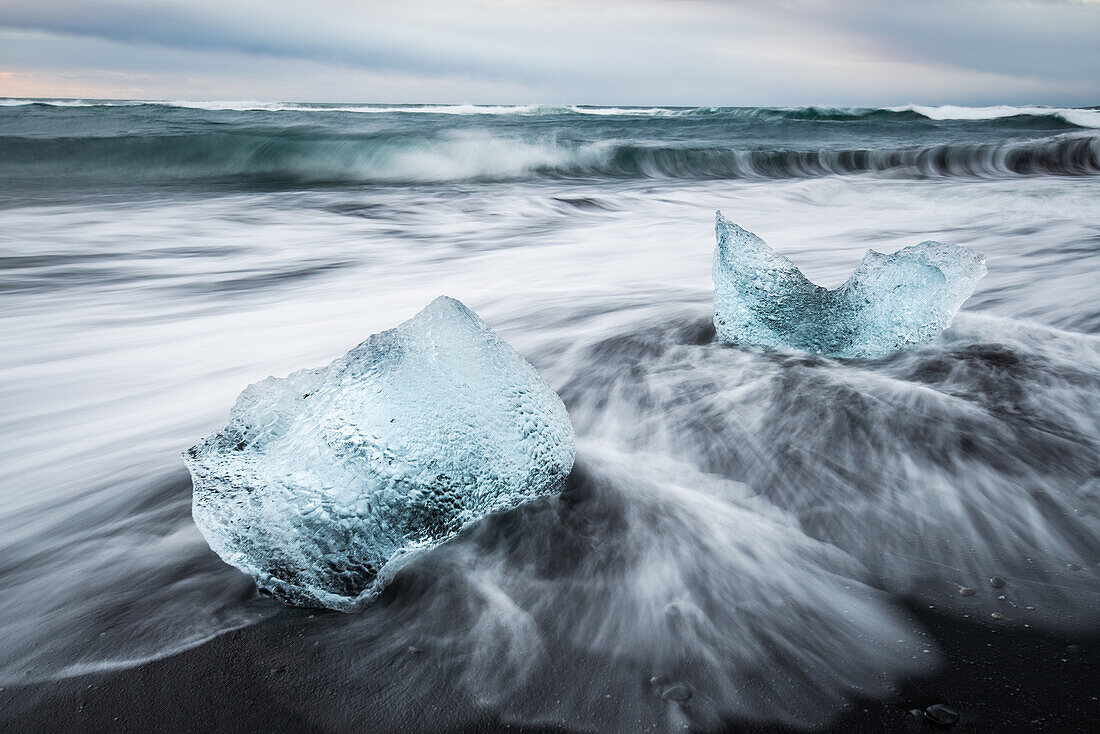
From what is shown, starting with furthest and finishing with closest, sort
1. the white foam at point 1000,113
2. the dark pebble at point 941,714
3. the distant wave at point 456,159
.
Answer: the white foam at point 1000,113 → the distant wave at point 456,159 → the dark pebble at point 941,714

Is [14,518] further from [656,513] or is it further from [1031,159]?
[1031,159]

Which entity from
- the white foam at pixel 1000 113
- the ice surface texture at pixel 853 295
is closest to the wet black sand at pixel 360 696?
the ice surface texture at pixel 853 295

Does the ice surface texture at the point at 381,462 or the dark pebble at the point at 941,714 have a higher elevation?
the ice surface texture at the point at 381,462

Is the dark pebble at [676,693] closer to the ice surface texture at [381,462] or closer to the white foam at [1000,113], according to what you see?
the ice surface texture at [381,462]

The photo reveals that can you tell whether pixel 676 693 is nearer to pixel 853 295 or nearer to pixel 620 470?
pixel 620 470

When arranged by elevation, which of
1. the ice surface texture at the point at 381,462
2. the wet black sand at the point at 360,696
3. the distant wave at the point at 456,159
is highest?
the distant wave at the point at 456,159

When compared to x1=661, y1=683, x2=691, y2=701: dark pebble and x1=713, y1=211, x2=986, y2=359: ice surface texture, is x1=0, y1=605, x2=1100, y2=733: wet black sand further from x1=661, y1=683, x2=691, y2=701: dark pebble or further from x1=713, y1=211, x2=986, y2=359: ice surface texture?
x1=713, y1=211, x2=986, y2=359: ice surface texture

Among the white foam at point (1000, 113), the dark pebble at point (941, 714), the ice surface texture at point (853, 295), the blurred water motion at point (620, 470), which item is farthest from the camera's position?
the white foam at point (1000, 113)
